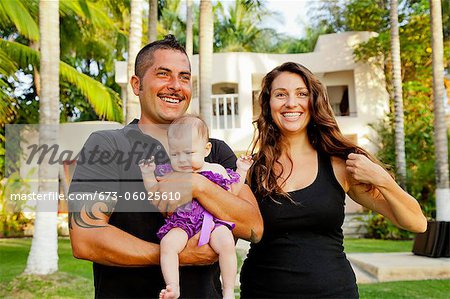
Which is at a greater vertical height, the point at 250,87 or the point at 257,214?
the point at 250,87

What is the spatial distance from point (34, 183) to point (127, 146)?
13212 millimetres

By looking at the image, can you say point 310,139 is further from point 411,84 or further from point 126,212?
point 411,84

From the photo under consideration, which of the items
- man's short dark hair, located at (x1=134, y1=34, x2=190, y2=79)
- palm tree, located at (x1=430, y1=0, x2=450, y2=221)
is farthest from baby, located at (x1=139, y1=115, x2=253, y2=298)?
palm tree, located at (x1=430, y1=0, x2=450, y2=221)

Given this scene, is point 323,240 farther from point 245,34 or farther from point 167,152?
point 245,34

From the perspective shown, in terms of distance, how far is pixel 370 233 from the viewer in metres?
14.4

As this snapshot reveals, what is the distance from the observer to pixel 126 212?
6.83 ft

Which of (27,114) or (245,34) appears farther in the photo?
(245,34)

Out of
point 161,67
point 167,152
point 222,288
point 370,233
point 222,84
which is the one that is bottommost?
point 370,233

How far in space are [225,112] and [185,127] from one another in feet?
47.3

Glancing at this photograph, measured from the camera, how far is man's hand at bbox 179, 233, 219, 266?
208 centimetres

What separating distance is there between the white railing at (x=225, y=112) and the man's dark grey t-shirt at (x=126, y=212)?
569 inches

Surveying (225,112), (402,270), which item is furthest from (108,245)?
(225,112)

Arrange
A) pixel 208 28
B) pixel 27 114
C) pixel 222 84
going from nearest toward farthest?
pixel 208 28 → pixel 27 114 → pixel 222 84

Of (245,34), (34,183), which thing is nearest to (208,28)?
(34,183)
